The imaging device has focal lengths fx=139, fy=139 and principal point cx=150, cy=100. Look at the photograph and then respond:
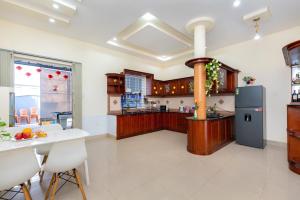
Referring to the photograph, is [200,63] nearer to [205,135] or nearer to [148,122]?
[205,135]

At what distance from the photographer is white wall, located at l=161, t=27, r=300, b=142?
3.75 meters

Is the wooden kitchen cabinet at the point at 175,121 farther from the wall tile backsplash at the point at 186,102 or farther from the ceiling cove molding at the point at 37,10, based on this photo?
the ceiling cove molding at the point at 37,10

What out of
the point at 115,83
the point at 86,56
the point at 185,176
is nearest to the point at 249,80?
the point at 185,176

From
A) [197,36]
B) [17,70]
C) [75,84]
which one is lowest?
[75,84]

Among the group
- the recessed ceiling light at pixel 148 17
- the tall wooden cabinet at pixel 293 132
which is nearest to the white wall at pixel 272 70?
the tall wooden cabinet at pixel 293 132

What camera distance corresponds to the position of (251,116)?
375 centimetres

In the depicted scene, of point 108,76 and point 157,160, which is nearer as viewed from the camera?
point 157,160

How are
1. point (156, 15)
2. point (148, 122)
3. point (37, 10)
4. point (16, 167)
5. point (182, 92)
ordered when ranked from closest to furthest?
1. point (16, 167)
2. point (37, 10)
3. point (156, 15)
4. point (148, 122)
5. point (182, 92)

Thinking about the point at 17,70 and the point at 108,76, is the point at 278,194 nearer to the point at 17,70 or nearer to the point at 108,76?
the point at 108,76

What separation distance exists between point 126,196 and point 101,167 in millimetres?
1050

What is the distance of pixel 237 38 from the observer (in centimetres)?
424

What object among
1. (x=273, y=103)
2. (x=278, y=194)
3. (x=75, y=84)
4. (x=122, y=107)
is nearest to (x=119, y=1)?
(x=75, y=84)

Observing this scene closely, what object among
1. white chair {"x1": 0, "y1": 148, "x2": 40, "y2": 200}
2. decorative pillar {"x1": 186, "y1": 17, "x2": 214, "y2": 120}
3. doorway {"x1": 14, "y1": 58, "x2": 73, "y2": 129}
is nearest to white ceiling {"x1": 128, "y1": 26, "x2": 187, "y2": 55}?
decorative pillar {"x1": 186, "y1": 17, "x2": 214, "y2": 120}

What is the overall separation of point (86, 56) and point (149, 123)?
3.33 m
